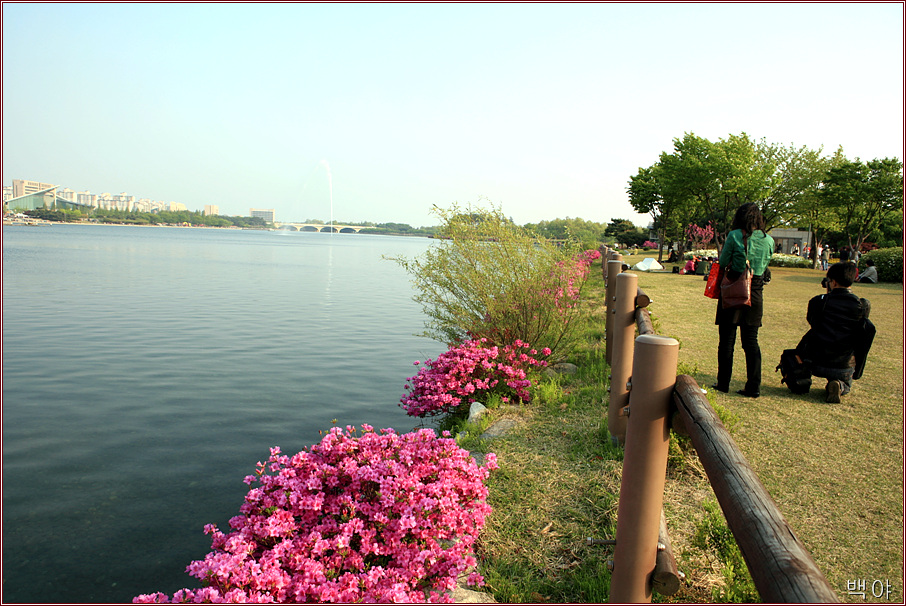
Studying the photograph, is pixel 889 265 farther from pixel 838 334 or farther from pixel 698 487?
pixel 698 487

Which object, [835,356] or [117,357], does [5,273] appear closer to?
[117,357]

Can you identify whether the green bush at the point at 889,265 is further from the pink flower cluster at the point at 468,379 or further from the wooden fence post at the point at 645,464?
the wooden fence post at the point at 645,464

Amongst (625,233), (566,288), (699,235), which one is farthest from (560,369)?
(625,233)

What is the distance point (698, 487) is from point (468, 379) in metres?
3.32

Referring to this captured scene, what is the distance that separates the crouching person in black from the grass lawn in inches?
12.9

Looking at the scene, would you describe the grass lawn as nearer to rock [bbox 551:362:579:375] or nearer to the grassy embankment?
the grassy embankment

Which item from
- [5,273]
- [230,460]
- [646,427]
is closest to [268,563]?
[646,427]

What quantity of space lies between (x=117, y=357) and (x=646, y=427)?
12.2m

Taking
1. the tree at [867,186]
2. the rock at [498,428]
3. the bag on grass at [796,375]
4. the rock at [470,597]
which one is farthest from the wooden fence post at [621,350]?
the tree at [867,186]

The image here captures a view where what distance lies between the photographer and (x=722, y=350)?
21.5 ft

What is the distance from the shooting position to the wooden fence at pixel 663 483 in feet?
5.59

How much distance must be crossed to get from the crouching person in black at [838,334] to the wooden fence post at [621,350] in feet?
8.45

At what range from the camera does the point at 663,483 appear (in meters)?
2.55

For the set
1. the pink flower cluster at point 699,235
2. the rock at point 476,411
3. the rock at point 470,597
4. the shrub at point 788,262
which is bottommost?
the rock at point 470,597
